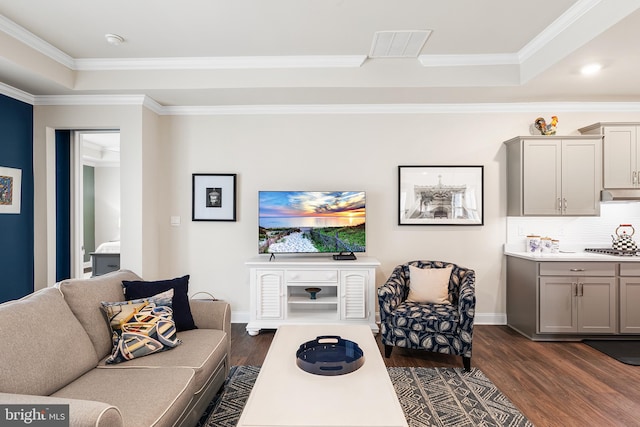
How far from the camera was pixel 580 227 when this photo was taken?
156 inches

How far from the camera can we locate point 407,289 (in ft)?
11.5

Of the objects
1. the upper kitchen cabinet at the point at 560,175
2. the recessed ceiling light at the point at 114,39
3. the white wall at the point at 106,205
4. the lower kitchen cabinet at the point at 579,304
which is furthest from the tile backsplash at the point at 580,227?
the white wall at the point at 106,205

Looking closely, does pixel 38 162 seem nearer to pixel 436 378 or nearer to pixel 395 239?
pixel 395 239

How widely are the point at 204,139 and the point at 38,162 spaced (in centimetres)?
169

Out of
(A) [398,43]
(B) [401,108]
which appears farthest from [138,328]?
(B) [401,108]

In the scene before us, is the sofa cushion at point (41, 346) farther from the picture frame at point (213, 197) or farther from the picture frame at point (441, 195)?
the picture frame at point (441, 195)

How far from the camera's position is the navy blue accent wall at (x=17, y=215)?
332cm

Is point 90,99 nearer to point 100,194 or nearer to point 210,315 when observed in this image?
point 210,315

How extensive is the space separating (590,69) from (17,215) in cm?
555

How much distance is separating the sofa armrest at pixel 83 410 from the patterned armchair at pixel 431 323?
221 cm

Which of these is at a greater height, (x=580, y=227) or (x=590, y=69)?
(x=590, y=69)

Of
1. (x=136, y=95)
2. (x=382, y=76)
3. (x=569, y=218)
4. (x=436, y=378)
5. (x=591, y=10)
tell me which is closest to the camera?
(x=591, y=10)

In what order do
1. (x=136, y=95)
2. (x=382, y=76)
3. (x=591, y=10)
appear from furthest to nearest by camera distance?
1. (x=136, y=95)
2. (x=382, y=76)
3. (x=591, y=10)

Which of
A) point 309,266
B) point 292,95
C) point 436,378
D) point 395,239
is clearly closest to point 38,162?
point 292,95
